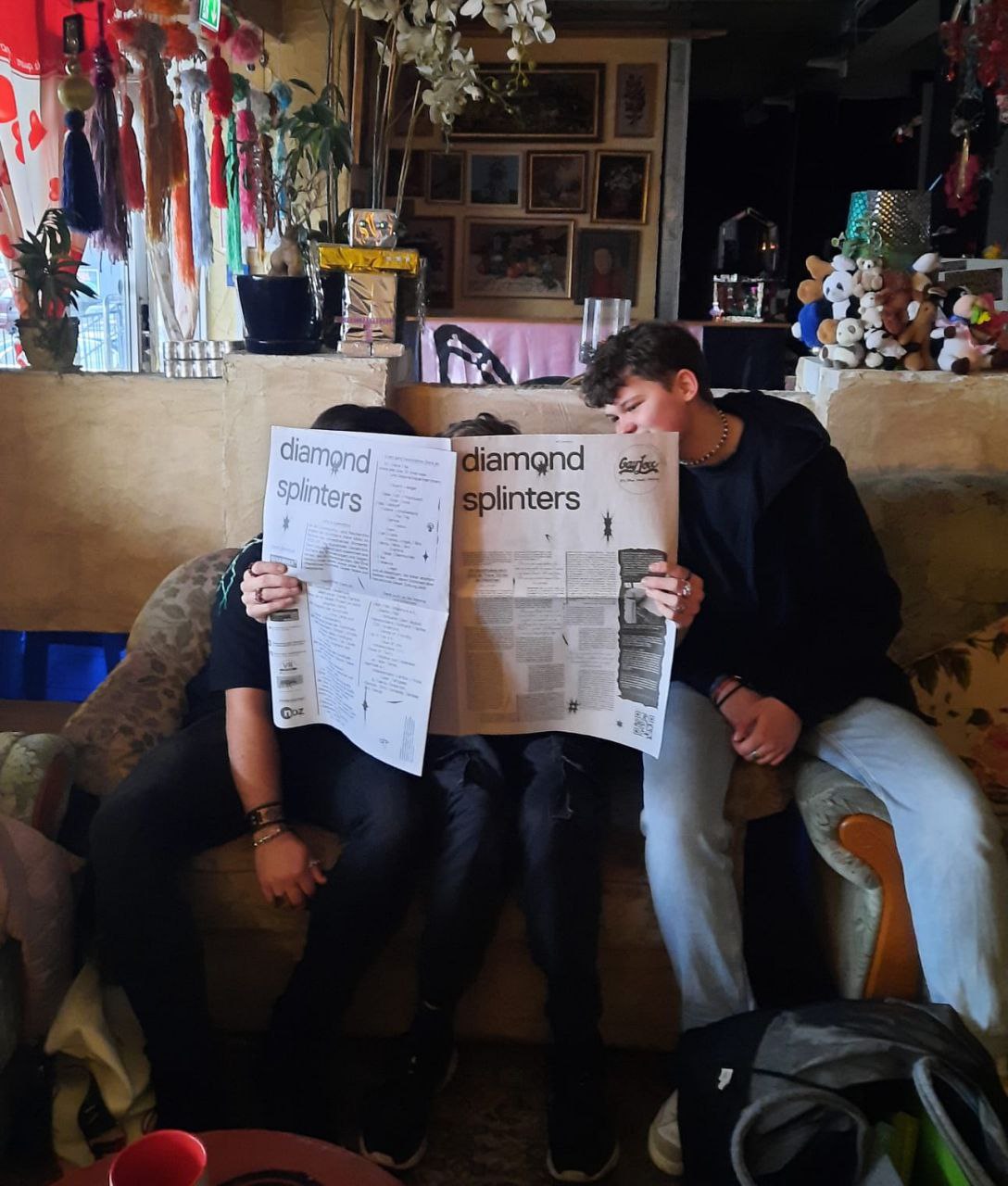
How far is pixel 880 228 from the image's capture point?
7.02 ft

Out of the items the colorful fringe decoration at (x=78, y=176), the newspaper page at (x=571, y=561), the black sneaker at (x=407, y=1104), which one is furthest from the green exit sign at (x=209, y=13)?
the black sneaker at (x=407, y=1104)

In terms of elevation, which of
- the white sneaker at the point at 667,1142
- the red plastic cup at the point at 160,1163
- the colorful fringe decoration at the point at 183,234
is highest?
the colorful fringe decoration at the point at 183,234

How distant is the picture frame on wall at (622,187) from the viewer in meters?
5.12

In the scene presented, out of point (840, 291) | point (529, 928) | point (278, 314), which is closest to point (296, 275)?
point (278, 314)

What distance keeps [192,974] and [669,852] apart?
2.13 feet

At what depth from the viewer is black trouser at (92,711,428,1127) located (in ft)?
4.58

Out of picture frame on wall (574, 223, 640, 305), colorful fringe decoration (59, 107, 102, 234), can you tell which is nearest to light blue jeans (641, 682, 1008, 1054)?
colorful fringe decoration (59, 107, 102, 234)

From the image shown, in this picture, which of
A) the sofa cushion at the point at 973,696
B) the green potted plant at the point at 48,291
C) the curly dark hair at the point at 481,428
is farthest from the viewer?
the green potted plant at the point at 48,291

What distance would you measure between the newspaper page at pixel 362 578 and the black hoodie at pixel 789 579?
43cm

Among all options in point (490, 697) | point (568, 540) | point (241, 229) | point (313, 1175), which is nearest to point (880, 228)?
point (568, 540)

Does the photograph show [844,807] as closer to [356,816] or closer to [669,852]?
[669,852]

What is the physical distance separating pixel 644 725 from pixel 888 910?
1.31 feet

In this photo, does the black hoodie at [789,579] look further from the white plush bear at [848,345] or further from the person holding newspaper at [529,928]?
the white plush bear at [848,345]

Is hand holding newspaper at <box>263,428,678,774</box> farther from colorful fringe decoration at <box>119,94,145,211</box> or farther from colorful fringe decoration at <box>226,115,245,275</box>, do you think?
colorful fringe decoration at <box>226,115,245,275</box>
